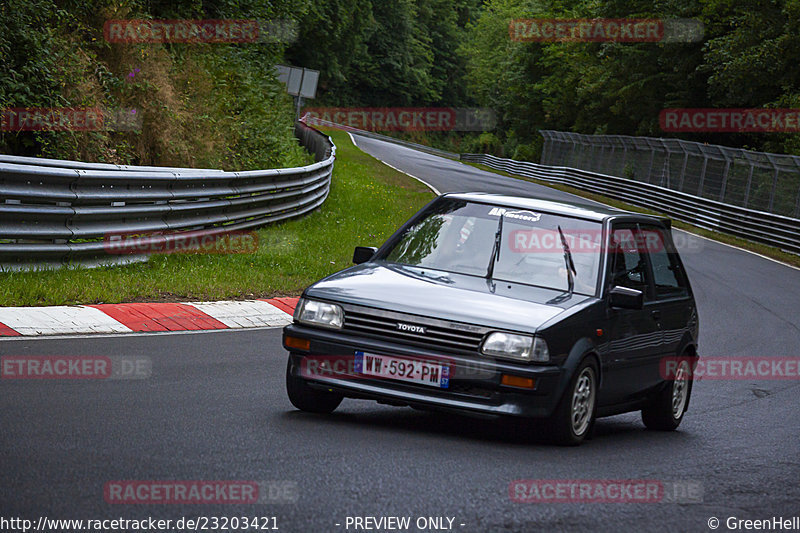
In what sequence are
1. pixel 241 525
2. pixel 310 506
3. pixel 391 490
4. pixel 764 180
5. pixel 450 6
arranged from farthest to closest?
pixel 450 6, pixel 764 180, pixel 391 490, pixel 310 506, pixel 241 525

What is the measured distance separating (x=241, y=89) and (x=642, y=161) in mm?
24561

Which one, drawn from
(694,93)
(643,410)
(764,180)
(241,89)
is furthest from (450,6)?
(643,410)

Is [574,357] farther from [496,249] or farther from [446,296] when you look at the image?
[496,249]

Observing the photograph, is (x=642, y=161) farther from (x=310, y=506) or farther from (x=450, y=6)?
(x=450, y=6)

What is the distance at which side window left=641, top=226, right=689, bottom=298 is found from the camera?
8.34 metres

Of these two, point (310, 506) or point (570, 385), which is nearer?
point (310, 506)

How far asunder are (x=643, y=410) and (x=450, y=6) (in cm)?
11293

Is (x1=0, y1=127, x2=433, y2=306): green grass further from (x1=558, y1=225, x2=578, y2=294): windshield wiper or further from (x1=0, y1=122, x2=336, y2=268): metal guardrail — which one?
(x1=558, y1=225, x2=578, y2=294): windshield wiper

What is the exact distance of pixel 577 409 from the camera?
6.81 m

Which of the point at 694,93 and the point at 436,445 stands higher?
the point at 694,93

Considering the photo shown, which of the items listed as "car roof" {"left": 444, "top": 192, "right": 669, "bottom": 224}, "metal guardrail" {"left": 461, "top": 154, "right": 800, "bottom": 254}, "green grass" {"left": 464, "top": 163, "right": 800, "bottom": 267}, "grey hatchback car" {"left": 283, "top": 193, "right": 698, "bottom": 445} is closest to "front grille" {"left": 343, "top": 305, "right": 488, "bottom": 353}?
"grey hatchback car" {"left": 283, "top": 193, "right": 698, "bottom": 445}

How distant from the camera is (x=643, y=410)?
8602 millimetres

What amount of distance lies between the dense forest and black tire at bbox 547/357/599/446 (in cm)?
1000

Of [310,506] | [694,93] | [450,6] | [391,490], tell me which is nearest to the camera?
[310,506]
